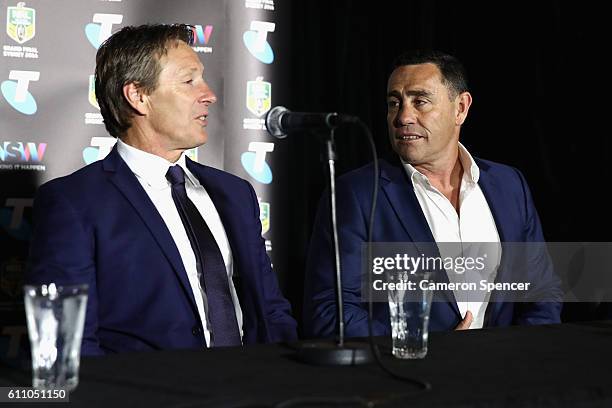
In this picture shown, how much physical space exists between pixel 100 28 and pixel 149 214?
143 cm

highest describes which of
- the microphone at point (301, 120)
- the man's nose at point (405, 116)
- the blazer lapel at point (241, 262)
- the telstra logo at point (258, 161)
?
the microphone at point (301, 120)

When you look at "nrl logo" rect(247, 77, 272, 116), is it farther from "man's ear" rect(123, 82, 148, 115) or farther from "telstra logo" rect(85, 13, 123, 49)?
"man's ear" rect(123, 82, 148, 115)

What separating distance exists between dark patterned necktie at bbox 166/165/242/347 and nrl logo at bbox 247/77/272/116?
56.0 inches

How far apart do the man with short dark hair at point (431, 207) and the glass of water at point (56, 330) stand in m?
1.40

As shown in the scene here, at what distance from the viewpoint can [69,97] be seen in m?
3.45

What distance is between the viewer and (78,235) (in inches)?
89.7

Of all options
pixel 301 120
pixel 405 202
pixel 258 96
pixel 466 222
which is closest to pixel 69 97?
pixel 258 96

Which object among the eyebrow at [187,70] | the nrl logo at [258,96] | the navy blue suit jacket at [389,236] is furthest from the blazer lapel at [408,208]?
the nrl logo at [258,96]

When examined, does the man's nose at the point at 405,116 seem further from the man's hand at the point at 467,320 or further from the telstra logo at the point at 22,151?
the telstra logo at the point at 22,151

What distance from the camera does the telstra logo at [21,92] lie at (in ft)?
10.9

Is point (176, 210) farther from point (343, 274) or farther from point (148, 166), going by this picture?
point (343, 274)

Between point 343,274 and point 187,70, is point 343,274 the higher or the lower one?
the lower one

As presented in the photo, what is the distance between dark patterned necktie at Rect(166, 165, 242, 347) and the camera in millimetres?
2387

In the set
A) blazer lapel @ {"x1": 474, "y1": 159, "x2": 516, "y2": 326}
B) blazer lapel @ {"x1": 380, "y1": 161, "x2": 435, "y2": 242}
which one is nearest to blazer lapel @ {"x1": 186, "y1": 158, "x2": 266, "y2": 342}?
blazer lapel @ {"x1": 380, "y1": 161, "x2": 435, "y2": 242}
